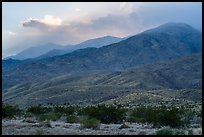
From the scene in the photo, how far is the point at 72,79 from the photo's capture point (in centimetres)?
14762

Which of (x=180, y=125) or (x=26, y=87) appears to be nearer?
(x=180, y=125)

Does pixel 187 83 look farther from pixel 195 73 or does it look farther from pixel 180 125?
pixel 180 125

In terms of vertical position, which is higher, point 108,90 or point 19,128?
point 108,90

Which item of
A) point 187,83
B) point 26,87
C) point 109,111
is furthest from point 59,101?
point 109,111

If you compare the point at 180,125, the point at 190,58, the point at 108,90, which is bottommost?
the point at 180,125

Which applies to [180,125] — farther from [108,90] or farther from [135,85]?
[135,85]

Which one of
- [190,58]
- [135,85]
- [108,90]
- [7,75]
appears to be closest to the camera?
[108,90]

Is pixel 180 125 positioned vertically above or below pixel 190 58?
below

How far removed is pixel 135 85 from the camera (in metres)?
119

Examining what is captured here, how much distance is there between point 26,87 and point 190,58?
2060 inches

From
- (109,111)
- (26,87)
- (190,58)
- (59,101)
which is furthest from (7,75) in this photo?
(109,111)

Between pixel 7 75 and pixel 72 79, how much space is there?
60496 mm

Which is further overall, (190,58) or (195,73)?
(190,58)

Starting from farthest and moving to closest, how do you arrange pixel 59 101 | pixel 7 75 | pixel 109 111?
pixel 7 75 < pixel 59 101 < pixel 109 111
